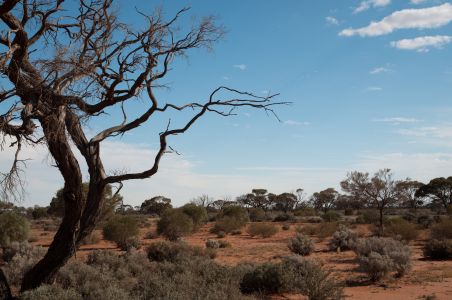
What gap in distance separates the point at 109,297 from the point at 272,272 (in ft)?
14.5

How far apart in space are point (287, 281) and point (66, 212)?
17.4 ft

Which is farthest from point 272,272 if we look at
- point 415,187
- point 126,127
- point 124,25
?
point 415,187

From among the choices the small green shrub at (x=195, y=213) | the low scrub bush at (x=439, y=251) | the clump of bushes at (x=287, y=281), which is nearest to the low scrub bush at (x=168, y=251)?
the clump of bushes at (x=287, y=281)

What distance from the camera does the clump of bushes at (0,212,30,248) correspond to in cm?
2258

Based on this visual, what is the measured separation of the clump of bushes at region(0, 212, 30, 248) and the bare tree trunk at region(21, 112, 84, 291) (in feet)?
55.6

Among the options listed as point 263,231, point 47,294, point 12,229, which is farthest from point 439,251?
point 12,229

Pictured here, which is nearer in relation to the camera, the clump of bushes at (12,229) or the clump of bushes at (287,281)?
the clump of bushes at (287,281)

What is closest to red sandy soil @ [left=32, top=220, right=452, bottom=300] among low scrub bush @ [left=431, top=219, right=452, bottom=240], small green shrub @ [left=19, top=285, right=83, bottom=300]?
low scrub bush @ [left=431, top=219, right=452, bottom=240]

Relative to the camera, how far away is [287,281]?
10.2 metres

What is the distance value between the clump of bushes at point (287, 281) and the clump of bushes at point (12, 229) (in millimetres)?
16168

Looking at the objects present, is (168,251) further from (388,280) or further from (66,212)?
(66,212)

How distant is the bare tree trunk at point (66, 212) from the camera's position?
22.2 ft

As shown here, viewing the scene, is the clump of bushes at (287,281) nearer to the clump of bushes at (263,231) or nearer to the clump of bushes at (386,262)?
the clump of bushes at (386,262)

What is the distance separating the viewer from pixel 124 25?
7.04 metres
